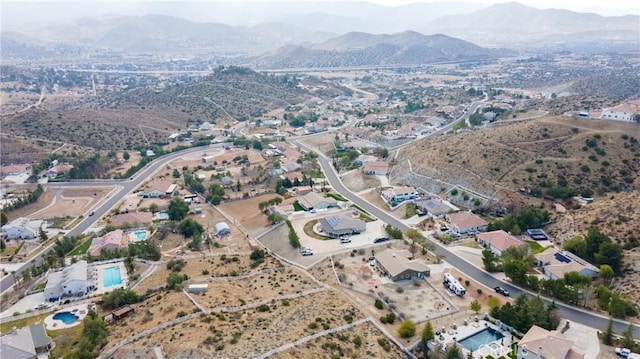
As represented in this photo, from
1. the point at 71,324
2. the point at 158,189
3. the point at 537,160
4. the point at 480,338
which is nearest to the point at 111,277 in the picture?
the point at 71,324

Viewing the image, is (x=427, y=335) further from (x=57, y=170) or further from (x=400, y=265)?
(x=57, y=170)

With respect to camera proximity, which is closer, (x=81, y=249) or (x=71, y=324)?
(x=71, y=324)

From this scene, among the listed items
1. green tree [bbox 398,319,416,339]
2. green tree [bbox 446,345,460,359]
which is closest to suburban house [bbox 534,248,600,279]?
green tree [bbox 446,345,460,359]

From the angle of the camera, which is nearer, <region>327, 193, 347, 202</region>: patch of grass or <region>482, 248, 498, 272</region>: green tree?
<region>482, 248, 498, 272</region>: green tree

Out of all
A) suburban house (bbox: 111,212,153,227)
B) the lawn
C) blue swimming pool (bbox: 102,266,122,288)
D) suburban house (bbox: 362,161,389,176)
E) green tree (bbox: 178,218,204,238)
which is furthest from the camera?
suburban house (bbox: 362,161,389,176)

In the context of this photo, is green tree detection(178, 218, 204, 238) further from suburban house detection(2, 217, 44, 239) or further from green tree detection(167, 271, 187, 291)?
suburban house detection(2, 217, 44, 239)

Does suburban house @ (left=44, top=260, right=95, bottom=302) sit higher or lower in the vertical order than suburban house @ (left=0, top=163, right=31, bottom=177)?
lower

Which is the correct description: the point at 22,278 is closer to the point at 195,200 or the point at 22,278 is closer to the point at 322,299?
the point at 195,200
